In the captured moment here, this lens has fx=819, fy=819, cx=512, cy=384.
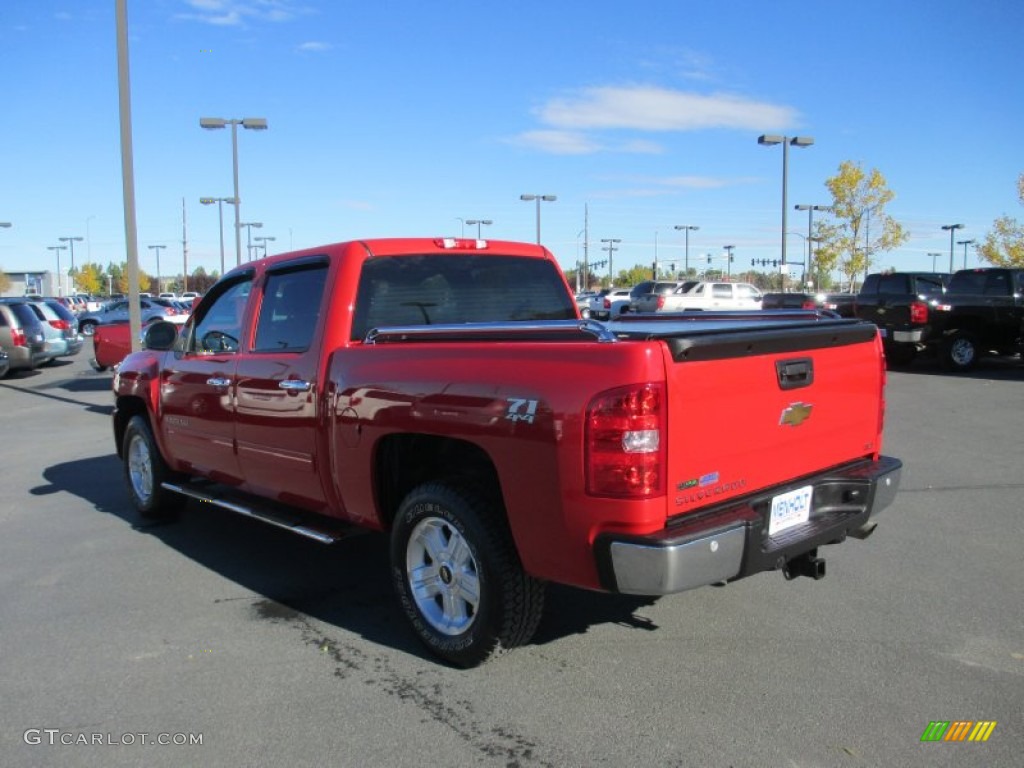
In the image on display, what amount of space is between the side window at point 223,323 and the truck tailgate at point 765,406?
3.20m

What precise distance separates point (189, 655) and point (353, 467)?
1170 mm

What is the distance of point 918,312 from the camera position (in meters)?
16.1

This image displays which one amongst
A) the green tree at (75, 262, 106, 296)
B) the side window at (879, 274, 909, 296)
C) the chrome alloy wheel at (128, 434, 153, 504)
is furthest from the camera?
the green tree at (75, 262, 106, 296)

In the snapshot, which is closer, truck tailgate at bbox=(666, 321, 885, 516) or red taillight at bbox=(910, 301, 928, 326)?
truck tailgate at bbox=(666, 321, 885, 516)

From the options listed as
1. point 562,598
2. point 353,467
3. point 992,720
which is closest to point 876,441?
point 992,720

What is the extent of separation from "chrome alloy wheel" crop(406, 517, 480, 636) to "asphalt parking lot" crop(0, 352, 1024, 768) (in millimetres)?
233

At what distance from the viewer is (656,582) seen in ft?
9.58

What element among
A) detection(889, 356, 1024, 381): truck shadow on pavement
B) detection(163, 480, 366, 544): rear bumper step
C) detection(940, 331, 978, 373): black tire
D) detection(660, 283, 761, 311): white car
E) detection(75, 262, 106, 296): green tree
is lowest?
detection(889, 356, 1024, 381): truck shadow on pavement

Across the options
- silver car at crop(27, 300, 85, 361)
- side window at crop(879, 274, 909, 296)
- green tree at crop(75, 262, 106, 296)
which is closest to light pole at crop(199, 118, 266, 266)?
silver car at crop(27, 300, 85, 361)

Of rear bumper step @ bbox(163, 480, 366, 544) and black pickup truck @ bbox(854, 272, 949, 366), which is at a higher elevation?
black pickup truck @ bbox(854, 272, 949, 366)

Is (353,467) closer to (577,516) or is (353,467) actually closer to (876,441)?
(577,516)

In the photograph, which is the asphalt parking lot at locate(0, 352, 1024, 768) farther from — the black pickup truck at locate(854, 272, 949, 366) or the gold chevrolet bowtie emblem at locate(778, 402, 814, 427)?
the black pickup truck at locate(854, 272, 949, 366)

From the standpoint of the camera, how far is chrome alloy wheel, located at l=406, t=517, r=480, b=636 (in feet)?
11.8

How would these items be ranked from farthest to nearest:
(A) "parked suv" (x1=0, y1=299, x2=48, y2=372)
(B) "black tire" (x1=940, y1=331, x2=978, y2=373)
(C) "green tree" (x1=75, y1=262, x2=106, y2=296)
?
(C) "green tree" (x1=75, y1=262, x2=106, y2=296) < (A) "parked suv" (x1=0, y1=299, x2=48, y2=372) < (B) "black tire" (x1=940, y1=331, x2=978, y2=373)
